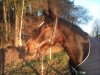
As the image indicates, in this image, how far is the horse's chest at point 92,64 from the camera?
5.24m

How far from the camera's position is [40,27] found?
5270mm

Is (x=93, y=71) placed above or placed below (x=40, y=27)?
below

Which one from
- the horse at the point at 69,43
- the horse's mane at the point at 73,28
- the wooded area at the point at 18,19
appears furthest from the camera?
the wooded area at the point at 18,19

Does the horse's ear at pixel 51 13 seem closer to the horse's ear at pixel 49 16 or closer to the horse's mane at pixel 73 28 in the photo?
the horse's ear at pixel 49 16

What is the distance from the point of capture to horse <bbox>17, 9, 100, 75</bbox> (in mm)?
5238

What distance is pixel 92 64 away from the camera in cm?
527

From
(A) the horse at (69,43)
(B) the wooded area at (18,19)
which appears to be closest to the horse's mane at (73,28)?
(A) the horse at (69,43)

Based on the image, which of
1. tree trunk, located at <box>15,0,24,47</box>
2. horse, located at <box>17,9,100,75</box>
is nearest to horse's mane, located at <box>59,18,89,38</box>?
horse, located at <box>17,9,100,75</box>

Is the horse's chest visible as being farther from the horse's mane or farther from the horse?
the horse's mane

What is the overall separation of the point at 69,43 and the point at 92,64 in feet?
1.74

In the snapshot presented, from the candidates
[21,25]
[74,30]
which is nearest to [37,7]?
[21,25]

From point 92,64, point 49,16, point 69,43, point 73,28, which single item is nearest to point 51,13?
point 49,16

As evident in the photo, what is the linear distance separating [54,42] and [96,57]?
76 cm

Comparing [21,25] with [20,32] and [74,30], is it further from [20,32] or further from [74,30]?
[74,30]
